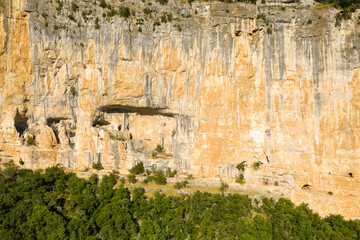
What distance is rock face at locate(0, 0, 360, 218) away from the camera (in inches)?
1101

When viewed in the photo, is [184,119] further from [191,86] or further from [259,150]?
[259,150]

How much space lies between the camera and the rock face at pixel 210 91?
2795cm

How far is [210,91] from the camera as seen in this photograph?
2984cm

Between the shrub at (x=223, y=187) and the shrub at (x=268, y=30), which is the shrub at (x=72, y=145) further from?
the shrub at (x=268, y=30)

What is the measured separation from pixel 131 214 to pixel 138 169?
231 inches

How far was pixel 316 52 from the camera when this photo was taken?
29.1 m

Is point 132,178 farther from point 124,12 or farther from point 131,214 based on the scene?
point 124,12

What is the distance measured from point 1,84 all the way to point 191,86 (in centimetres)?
1552

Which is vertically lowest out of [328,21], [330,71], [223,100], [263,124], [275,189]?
[275,189]

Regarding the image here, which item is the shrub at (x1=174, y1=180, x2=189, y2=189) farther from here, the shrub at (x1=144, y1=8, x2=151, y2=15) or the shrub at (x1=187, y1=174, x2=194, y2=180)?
the shrub at (x1=144, y1=8, x2=151, y2=15)

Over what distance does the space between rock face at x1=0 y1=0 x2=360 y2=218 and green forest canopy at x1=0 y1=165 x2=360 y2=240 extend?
8.21 feet

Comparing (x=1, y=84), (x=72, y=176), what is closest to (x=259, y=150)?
(x=72, y=176)

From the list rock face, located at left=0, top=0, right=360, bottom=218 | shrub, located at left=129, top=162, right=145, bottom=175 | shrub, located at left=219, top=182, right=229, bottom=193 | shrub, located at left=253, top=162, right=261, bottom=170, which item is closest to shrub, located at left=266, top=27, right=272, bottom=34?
rock face, located at left=0, top=0, right=360, bottom=218

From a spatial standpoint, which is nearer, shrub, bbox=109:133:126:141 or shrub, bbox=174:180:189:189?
shrub, bbox=174:180:189:189
